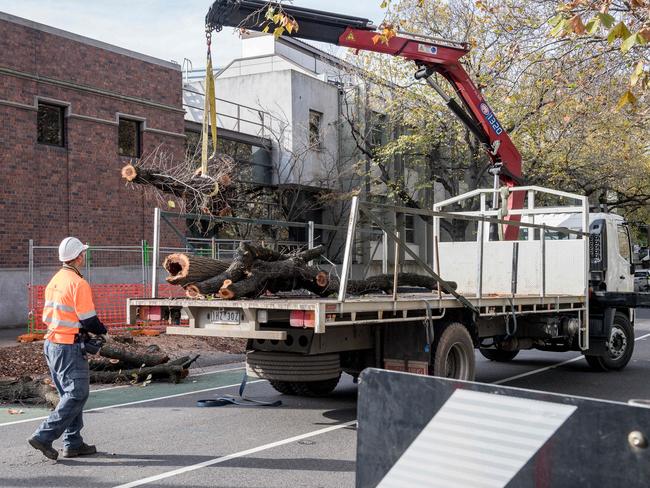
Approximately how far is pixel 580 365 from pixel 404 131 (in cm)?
1875

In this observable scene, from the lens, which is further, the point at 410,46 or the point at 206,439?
the point at 410,46

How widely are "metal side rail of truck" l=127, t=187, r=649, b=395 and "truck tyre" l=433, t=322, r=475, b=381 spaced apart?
0.01 meters

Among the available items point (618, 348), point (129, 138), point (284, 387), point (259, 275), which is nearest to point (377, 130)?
point (129, 138)

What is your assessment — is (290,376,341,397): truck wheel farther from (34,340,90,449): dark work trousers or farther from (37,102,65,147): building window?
(37,102,65,147): building window

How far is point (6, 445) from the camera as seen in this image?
684 centimetres

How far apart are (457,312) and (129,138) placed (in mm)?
15011

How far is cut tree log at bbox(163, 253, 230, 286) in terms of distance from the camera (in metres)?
7.62

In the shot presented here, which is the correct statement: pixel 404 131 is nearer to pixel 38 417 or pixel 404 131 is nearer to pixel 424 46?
pixel 424 46

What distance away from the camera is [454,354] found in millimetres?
8289

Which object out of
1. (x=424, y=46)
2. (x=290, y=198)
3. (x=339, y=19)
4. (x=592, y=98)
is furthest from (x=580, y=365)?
(x=290, y=198)

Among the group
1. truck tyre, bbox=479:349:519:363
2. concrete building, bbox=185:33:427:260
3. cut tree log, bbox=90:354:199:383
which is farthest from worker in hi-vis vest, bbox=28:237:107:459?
concrete building, bbox=185:33:427:260

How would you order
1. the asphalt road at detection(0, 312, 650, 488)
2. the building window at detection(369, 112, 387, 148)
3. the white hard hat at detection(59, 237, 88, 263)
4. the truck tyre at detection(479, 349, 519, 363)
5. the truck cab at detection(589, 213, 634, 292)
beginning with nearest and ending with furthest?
the asphalt road at detection(0, 312, 650, 488), the white hard hat at detection(59, 237, 88, 263), the truck cab at detection(589, 213, 634, 292), the truck tyre at detection(479, 349, 519, 363), the building window at detection(369, 112, 387, 148)

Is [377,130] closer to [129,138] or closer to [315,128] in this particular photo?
[315,128]

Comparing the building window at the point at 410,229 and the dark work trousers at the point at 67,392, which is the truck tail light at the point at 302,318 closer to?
the dark work trousers at the point at 67,392
